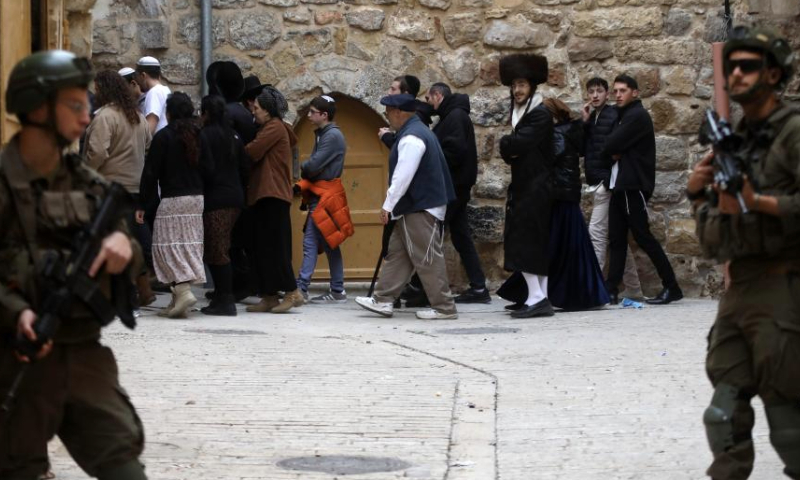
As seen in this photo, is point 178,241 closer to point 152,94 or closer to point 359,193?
point 152,94

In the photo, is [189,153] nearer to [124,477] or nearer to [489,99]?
[489,99]

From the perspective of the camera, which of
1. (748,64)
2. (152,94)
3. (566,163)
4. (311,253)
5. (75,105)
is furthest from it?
(311,253)

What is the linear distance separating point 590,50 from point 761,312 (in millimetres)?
9724

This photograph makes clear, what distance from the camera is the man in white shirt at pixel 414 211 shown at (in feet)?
39.1

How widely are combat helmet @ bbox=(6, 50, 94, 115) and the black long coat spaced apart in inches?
307

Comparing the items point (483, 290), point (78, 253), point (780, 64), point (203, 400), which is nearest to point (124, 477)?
point (78, 253)

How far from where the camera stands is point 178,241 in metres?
11.9

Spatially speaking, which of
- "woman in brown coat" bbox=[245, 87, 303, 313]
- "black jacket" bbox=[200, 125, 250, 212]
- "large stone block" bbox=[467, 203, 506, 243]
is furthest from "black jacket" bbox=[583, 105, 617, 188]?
"black jacket" bbox=[200, 125, 250, 212]

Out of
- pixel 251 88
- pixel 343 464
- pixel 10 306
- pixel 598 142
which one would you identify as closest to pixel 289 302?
pixel 251 88

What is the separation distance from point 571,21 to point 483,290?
2.86 m

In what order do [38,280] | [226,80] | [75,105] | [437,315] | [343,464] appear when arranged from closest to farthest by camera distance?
[38,280], [75,105], [343,464], [437,315], [226,80]

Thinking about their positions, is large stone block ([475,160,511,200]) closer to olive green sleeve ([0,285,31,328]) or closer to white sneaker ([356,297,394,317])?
white sneaker ([356,297,394,317])

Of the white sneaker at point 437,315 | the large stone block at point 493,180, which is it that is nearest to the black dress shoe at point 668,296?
the large stone block at point 493,180

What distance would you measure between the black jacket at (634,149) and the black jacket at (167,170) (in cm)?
368
